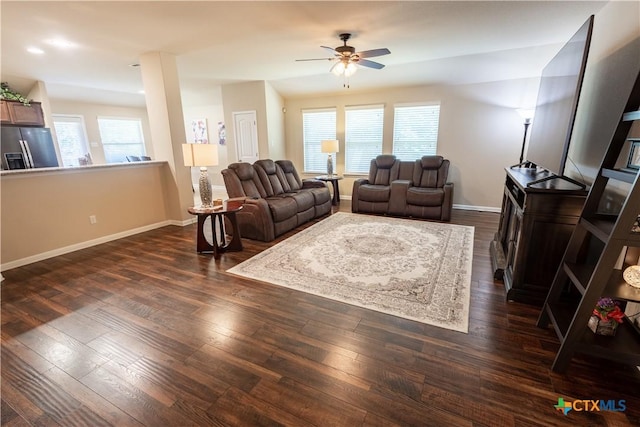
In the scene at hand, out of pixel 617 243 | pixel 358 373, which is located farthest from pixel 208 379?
pixel 617 243

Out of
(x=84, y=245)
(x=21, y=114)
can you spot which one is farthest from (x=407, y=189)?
(x=21, y=114)

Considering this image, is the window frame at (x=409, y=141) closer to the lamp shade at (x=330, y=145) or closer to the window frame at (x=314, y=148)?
the lamp shade at (x=330, y=145)

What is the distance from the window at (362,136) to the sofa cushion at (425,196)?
5.36 ft

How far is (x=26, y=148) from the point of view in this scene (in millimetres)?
5211

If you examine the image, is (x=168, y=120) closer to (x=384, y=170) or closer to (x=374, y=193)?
(x=374, y=193)

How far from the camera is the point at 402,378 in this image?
1.57m

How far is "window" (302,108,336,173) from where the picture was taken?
6.42 m

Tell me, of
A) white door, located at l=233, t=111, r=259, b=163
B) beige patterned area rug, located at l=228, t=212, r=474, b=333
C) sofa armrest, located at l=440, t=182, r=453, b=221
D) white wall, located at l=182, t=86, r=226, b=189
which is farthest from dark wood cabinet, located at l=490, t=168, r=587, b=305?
white wall, located at l=182, t=86, r=226, b=189

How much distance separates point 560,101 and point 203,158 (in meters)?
3.46

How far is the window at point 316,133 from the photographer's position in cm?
642

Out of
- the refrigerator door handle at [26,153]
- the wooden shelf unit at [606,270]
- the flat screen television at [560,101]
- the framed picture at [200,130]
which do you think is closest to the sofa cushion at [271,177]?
the flat screen television at [560,101]

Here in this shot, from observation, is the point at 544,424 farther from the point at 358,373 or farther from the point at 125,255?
the point at 125,255

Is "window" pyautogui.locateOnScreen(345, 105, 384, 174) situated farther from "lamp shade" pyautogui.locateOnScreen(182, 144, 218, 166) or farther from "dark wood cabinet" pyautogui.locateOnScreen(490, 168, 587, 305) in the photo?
"dark wood cabinet" pyautogui.locateOnScreen(490, 168, 587, 305)

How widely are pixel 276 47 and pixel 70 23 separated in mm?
2307
